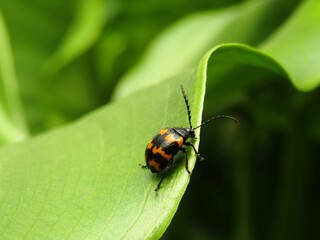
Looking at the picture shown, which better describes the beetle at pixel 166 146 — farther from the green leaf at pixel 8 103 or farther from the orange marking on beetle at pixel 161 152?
the green leaf at pixel 8 103

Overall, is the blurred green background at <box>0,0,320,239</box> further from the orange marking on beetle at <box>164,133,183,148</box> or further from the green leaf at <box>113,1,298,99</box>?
the orange marking on beetle at <box>164,133,183,148</box>

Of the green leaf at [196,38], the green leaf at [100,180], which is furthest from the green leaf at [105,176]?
the green leaf at [196,38]

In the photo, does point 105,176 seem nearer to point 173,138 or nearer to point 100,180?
point 100,180

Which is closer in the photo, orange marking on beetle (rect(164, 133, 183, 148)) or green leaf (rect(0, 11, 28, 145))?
orange marking on beetle (rect(164, 133, 183, 148))

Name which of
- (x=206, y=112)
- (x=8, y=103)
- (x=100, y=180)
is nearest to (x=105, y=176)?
(x=100, y=180)

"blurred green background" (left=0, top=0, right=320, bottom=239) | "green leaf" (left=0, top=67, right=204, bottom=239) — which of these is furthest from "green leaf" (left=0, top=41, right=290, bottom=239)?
"blurred green background" (left=0, top=0, right=320, bottom=239)

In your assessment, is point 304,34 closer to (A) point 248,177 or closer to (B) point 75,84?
(A) point 248,177
